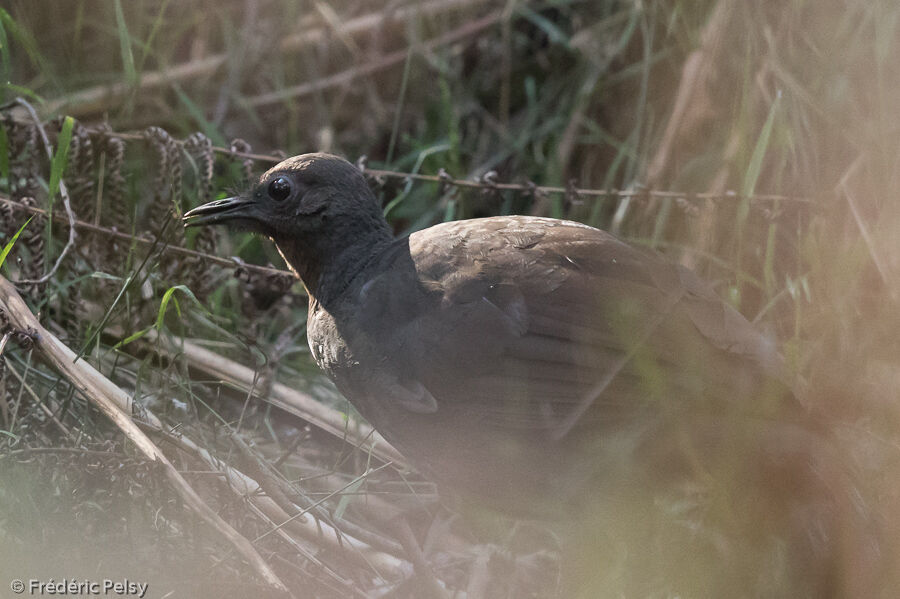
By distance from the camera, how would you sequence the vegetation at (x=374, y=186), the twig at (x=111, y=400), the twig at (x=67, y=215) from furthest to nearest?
the twig at (x=67, y=215), the vegetation at (x=374, y=186), the twig at (x=111, y=400)

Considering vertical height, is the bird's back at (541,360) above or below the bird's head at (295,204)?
below

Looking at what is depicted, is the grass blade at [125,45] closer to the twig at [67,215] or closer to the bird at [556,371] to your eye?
the twig at [67,215]

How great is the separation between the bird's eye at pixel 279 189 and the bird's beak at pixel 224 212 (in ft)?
0.27

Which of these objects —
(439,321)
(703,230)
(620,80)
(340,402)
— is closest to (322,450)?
(340,402)

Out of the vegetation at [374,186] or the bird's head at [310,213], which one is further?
the bird's head at [310,213]

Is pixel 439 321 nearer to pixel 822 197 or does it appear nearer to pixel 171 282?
pixel 171 282

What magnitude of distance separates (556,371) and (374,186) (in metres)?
1.73

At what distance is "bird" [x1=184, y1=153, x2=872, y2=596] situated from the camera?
9.05 ft

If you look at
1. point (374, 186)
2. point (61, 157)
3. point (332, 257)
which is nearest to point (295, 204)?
point (332, 257)

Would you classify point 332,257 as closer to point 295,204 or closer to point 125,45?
point 295,204

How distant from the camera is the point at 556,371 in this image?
2.82 meters

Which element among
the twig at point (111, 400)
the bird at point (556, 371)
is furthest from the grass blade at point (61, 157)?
the bird at point (556, 371)

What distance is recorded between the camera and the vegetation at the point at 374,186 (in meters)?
3.03

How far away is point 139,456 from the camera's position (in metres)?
2.98
